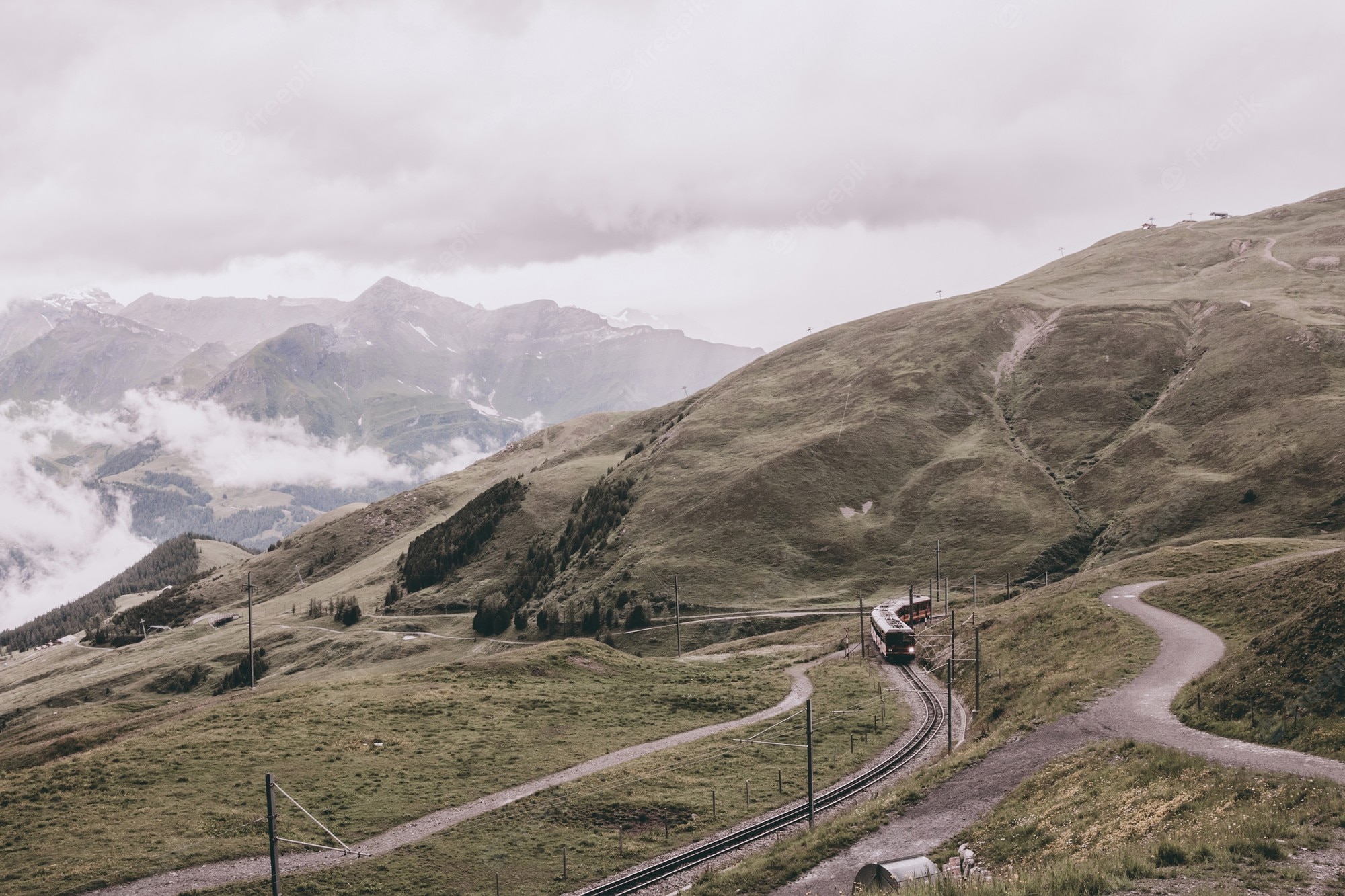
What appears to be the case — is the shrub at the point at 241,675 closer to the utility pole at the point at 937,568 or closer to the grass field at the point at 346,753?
the grass field at the point at 346,753

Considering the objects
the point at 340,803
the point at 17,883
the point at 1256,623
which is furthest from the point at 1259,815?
the point at 17,883

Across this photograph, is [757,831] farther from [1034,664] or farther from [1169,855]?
[1034,664]

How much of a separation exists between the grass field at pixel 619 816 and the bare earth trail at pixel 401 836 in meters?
1.38

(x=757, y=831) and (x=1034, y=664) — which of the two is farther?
(x=1034, y=664)

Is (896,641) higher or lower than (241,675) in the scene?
higher

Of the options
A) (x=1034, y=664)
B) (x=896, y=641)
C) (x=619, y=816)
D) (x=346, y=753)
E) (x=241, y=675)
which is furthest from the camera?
(x=241, y=675)

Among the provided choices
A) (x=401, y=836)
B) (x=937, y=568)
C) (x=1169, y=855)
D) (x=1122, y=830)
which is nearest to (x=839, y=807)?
(x=1122, y=830)

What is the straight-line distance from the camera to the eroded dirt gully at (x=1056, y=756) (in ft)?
130

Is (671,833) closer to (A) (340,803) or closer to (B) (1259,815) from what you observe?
(A) (340,803)

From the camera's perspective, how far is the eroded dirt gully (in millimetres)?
39688

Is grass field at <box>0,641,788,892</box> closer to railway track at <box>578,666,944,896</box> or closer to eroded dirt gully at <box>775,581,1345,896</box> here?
railway track at <box>578,666,944,896</box>

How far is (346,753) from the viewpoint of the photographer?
243 ft

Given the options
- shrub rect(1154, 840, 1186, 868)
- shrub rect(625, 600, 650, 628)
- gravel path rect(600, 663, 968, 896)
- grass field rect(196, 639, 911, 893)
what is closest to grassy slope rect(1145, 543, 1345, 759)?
shrub rect(1154, 840, 1186, 868)

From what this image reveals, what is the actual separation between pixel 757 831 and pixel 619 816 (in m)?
10.6
